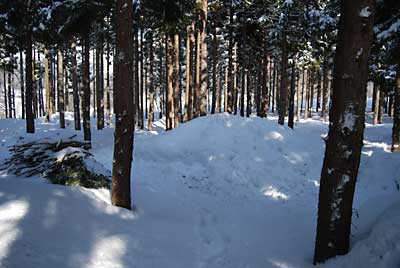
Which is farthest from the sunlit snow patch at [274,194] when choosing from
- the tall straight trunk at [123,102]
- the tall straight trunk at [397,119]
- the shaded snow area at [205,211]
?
the tall straight trunk at [397,119]

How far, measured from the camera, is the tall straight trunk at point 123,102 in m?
6.50

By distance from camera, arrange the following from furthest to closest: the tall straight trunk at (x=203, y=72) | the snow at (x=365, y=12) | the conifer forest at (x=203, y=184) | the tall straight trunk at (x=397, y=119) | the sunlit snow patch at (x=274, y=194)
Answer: the tall straight trunk at (x=203, y=72) < the tall straight trunk at (x=397, y=119) < the sunlit snow patch at (x=274, y=194) < the conifer forest at (x=203, y=184) < the snow at (x=365, y=12)

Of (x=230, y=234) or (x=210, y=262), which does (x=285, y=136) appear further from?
(x=210, y=262)

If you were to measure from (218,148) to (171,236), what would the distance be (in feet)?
22.9

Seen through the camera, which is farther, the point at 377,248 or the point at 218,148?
the point at 218,148

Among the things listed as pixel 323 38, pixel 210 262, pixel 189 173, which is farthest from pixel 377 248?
pixel 323 38

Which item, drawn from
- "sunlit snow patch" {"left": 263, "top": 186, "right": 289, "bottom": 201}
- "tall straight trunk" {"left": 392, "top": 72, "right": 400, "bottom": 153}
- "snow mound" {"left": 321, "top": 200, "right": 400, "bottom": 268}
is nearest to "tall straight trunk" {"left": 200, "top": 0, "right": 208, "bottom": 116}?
"sunlit snow patch" {"left": 263, "top": 186, "right": 289, "bottom": 201}

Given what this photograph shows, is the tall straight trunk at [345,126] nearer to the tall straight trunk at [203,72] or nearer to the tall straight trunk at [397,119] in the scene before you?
the tall straight trunk at [397,119]

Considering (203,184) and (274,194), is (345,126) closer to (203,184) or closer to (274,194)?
(274,194)

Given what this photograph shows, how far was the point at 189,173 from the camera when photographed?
11453 mm

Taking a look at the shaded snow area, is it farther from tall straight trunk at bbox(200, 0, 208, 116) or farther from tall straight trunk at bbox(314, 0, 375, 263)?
tall straight trunk at bbox(200, 0, 208, 116)

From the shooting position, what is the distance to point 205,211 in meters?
8.34

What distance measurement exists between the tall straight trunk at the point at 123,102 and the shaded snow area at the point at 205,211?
0.60 meters

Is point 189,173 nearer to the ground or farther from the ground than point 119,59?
nearer to the ground
